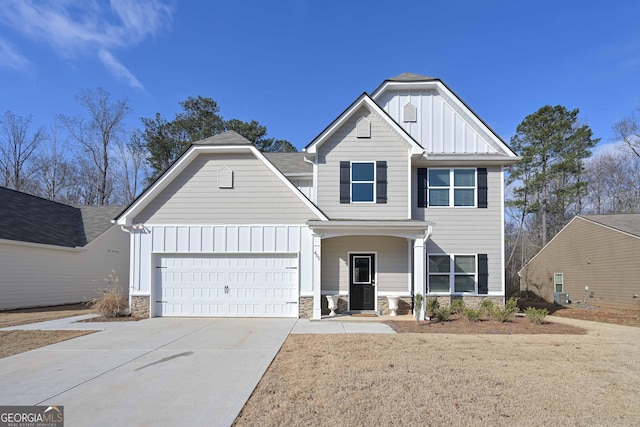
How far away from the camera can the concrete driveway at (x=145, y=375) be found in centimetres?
467

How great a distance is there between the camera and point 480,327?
10805mm

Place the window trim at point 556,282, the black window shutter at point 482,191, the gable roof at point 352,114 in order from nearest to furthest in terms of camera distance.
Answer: the gable roof at point 352,114 → the black window shutter at point 482,191 → the window trim at point 556,282

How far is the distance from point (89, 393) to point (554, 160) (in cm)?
3241

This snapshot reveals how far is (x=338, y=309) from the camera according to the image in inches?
521

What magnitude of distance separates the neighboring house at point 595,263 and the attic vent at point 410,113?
36.9 feet

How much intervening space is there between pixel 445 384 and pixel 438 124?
10828 millimetres

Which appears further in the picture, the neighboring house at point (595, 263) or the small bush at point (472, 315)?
the neighboring house at point (595, 263)

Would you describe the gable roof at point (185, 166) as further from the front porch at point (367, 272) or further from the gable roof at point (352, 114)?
the front porch at point (367, 272)

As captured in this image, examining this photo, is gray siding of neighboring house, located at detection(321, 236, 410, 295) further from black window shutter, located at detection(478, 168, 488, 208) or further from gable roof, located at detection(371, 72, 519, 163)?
gable roof, located at detection(371, 72, 519, 163)

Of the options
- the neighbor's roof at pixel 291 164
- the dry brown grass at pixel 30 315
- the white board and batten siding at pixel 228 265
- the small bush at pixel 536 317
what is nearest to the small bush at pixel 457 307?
the small bush at pixel 536 317

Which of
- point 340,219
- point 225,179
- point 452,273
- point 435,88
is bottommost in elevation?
point 452,273

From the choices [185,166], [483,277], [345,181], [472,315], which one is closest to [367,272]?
[345,181]

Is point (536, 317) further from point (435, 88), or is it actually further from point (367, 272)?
point (435, 88)

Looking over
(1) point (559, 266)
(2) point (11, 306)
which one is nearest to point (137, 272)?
(2) point (11, 306)
